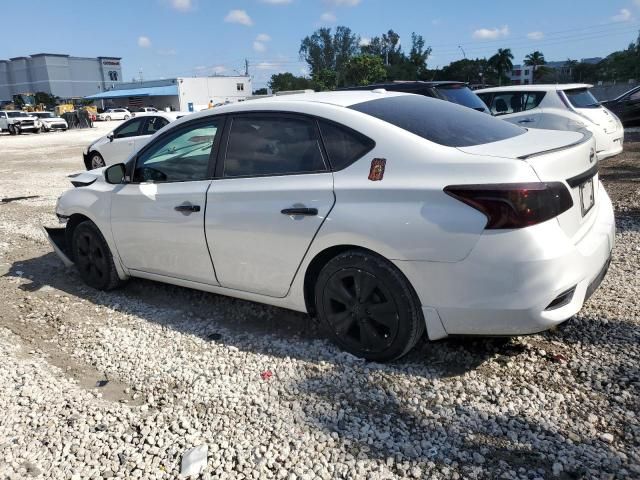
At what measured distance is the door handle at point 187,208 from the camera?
3.82m

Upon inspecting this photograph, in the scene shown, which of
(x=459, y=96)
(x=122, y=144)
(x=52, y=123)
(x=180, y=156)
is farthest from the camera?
(x=52, y=123)

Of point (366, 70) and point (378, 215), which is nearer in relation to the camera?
point (378, 215)

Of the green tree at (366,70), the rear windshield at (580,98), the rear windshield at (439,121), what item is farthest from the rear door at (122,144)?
the green tree at (366,70)

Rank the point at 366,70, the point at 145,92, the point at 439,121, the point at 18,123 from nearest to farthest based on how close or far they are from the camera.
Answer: the point at 439,121, the point at 18,123, the point at 366,70, the point at 145,92

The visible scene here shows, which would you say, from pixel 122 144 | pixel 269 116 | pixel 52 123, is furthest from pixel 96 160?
pixel 52 123

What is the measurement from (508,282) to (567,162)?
2.58 feet

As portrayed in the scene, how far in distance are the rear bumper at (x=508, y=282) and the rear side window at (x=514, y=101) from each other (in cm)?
721

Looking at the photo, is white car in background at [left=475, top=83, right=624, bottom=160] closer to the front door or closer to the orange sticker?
the front door

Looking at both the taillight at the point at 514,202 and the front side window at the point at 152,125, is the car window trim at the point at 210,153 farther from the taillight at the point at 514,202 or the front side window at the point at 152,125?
the front side window at the point at 152,125

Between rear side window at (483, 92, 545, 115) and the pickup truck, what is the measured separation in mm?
38038

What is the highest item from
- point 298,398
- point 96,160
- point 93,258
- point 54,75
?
point 54,75

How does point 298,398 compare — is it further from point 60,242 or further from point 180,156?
point 60,242

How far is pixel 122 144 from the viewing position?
12336 millimetres

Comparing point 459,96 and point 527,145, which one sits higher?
point 459,96
